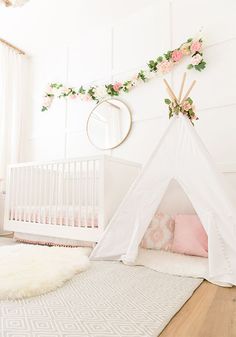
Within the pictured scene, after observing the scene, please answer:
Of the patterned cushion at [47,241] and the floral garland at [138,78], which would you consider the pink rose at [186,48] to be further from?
the patterned cushion at [47,241]

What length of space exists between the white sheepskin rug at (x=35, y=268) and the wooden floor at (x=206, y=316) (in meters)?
0.69

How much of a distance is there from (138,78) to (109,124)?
0.63 m

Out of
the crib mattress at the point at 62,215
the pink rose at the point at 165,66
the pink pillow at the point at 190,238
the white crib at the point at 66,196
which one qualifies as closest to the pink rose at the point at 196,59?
the pink rose at the point at 165,66

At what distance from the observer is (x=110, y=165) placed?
2.29 meters

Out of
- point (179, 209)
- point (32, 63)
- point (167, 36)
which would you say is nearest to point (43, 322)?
point (179, 209)

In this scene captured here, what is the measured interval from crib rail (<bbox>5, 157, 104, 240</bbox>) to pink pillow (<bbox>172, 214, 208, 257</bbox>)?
24.5 inches

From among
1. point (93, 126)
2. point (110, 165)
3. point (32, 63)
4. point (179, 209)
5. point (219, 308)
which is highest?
point (32, 63)

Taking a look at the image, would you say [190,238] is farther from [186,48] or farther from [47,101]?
[47,101]

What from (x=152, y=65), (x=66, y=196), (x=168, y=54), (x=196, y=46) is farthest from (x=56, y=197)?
(x=196, y=46)

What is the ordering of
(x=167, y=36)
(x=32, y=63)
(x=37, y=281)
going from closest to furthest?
(x=37, y=281) → (x=167, y=36) → (x=32, y=63)

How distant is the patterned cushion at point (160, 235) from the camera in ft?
7.32

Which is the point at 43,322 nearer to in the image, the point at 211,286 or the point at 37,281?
the point at 37,281

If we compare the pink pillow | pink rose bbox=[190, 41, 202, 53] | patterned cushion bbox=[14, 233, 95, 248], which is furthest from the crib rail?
pink rose bbox=[190, 41, 202, 53]

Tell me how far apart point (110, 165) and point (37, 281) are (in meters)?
1.14
